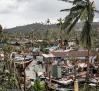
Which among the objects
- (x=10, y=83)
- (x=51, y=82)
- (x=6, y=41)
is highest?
(x=6, y=41)

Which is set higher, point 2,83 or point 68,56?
point 68,56

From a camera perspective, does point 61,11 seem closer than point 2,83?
Yes

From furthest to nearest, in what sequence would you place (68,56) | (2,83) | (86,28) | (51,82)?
(68,56) < (51,82) < (2,83) < (86,28)

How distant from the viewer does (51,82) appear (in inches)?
499

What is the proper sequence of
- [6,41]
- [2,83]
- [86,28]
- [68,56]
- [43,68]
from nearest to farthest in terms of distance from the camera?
[86,28], [2,83], [43,68], [68,56], [6,41]

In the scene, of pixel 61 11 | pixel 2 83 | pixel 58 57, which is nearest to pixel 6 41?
pixel 58 57

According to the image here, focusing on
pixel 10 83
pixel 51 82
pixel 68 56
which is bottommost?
pixel 51 82

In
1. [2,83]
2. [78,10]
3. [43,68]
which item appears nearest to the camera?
[78,10]

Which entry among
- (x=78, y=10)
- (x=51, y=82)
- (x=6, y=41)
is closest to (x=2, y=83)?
(x=51, y=82)

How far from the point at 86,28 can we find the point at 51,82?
6094mm

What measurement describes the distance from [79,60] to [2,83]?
34.4ft

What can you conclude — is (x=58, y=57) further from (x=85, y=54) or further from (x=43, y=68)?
(x=85, y=54)

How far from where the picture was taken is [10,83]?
987cm

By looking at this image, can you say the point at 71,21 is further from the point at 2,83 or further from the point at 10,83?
the point at 2,83
